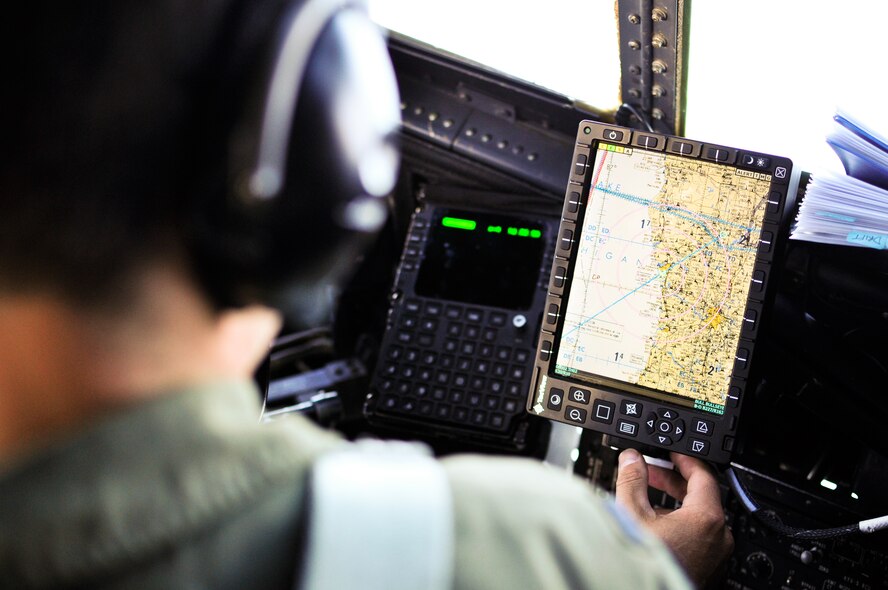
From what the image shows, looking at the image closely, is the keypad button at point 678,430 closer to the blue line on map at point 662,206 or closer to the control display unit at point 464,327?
the blue line on map at point 662,206

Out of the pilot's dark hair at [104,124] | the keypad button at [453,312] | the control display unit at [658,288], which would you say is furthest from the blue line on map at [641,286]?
the pilot's dark hair at [104,124]

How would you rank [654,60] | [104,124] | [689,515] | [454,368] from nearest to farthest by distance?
[104,124]
[689,515]
[654,60]
[454,368]

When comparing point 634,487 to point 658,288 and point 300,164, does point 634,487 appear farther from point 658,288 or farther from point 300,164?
point 300,164

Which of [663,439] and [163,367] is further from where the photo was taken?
[663,439]

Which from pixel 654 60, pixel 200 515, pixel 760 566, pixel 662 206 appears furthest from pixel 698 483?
pixel 200 515

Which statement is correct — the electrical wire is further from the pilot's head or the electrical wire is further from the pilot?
the pilot's head

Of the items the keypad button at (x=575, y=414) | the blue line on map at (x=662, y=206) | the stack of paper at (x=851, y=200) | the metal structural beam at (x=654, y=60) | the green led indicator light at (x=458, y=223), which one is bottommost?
the keypad button at (x=575, y=414)

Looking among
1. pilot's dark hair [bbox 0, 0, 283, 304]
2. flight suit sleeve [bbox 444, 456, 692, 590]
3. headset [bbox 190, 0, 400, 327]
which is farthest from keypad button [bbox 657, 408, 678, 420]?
pilot's dark hair [bbox 0, 0, 283, 304]
